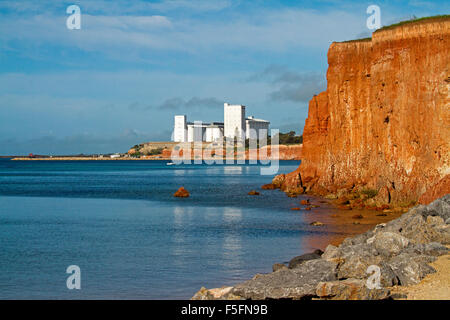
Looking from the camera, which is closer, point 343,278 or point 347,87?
point 343,278

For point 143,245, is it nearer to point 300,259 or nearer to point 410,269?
point 300,259

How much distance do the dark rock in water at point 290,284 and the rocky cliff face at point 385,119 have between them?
1617 centimetres

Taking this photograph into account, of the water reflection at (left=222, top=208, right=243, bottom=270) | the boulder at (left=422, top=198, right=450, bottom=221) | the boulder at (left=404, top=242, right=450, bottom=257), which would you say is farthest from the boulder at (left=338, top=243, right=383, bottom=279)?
the boulder at (left=422, top=198, right=450, bottom=221)

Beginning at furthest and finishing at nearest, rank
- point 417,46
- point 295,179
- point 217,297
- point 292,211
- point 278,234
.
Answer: point 295,179 → point 292,211 → point 417,46 → point 278,234 → point 217,297

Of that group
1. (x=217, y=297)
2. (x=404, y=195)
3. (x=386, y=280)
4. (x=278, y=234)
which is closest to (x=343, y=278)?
(x=386, y=280)

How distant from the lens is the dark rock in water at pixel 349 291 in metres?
10.8

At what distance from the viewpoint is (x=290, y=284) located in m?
11.9

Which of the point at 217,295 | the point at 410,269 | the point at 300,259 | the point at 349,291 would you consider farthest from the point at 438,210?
the point at 217,295

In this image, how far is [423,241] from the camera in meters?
16.2

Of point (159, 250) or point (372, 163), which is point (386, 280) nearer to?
point (159, 250)

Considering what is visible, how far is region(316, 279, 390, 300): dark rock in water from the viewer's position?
10836 mm

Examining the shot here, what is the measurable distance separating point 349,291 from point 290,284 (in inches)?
55.0

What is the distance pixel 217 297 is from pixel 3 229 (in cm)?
2102

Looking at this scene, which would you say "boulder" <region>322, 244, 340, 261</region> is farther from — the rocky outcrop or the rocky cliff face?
the rocky cliff face
